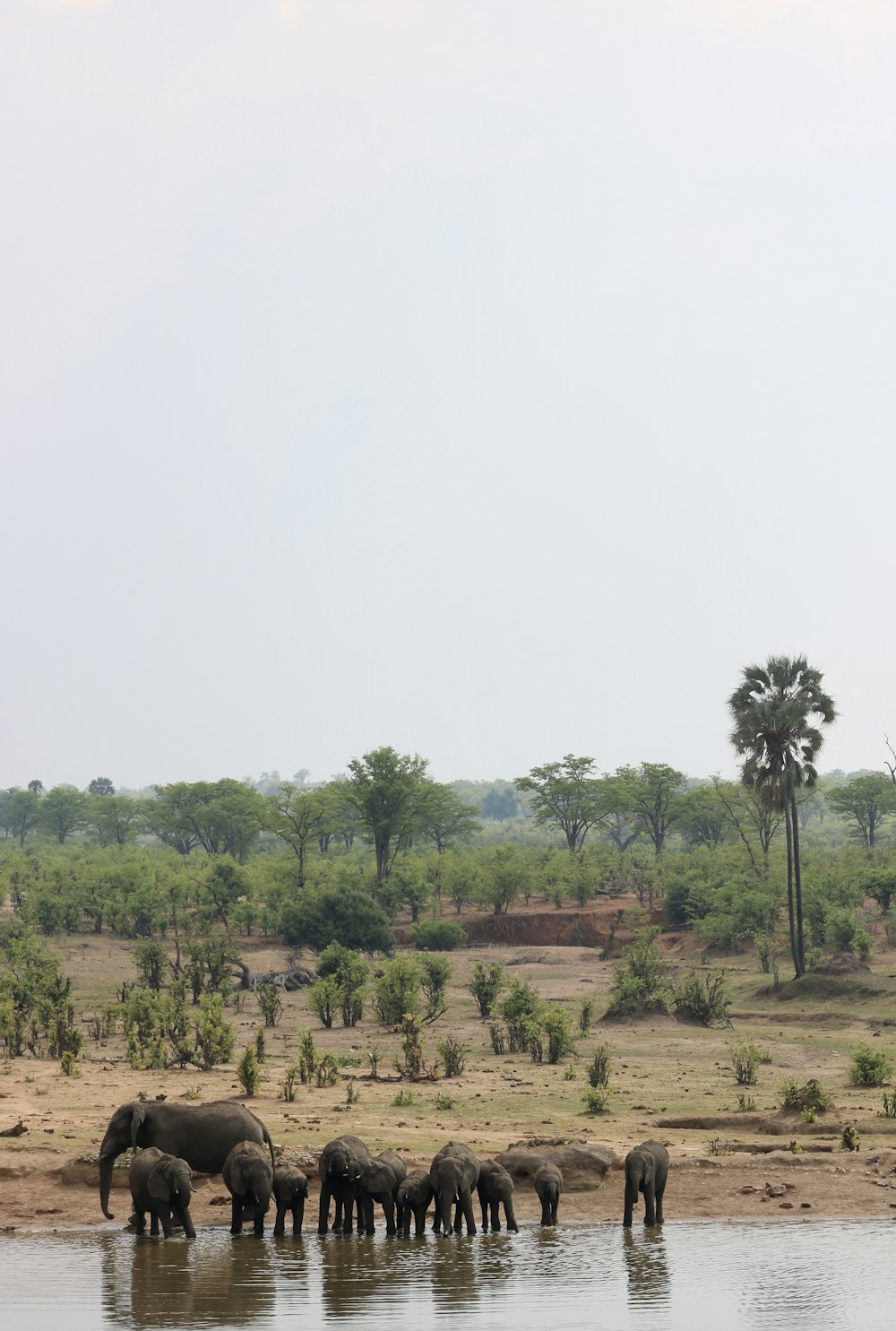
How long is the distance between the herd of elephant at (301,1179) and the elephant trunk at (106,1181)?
0.01 metres

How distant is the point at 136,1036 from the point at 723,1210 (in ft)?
53.4

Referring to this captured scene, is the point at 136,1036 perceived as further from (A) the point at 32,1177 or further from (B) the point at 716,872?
(B) the point at 716,872

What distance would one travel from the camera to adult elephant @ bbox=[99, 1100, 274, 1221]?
15.5 metres

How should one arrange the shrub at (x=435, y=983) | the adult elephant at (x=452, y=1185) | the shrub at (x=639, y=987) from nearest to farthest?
the adult elephant at (x=452, y=1185) < the shrub at (x=435, y=983) < the shrub at (x=639, y=987)

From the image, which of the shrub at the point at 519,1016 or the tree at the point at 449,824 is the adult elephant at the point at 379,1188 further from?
the tree at the point at 449,824

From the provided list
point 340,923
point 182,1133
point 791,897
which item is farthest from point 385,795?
point 182,1133

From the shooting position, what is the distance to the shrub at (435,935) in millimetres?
60812

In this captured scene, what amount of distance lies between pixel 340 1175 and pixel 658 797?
72.0 metres

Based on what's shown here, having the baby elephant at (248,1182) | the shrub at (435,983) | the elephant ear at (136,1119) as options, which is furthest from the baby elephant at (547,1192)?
the shrub at (435,983)

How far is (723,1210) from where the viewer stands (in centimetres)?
1588

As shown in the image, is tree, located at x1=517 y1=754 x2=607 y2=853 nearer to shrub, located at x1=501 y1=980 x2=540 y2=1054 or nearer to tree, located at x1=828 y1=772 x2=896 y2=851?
tree, located at x1=828 y1=772 x2=896 y2=851

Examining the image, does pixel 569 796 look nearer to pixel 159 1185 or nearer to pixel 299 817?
pixel 299 817

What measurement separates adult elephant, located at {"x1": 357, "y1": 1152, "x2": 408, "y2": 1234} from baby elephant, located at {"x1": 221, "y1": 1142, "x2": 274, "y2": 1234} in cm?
100

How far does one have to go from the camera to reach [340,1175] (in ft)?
48.2
